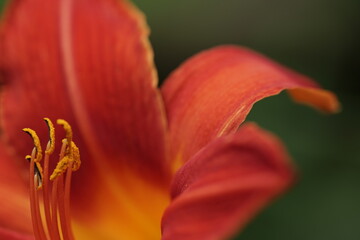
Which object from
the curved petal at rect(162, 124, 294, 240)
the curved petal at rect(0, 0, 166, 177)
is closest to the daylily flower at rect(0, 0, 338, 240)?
the curved petal at rect(0, 0, 166, 177)

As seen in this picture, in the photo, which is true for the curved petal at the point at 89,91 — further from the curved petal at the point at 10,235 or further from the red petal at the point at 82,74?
the curved petal at the point at 10,235

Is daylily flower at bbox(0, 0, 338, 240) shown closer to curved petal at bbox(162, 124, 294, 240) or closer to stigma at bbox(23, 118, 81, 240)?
stigma at bbox(23, 118, 81, 240)

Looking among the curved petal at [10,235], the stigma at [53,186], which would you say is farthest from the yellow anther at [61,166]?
the curved petal at [10,235]

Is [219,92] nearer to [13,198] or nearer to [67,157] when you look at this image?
[67,157]

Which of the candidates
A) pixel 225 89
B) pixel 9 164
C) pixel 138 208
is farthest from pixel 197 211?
pixel 9 164

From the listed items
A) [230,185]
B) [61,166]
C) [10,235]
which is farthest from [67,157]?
[230,185]

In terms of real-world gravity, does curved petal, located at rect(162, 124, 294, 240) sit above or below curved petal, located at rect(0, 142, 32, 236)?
above
